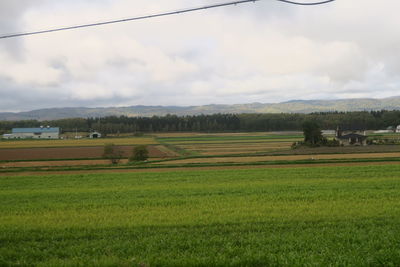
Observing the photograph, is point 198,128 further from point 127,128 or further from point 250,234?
point 250,234

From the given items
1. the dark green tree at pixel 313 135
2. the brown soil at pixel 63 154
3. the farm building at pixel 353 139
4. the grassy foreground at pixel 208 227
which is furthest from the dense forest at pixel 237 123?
the grassy foreground at pixel 208 227

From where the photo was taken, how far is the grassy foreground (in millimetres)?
8617

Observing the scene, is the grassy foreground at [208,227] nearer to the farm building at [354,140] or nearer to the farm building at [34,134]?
the farm building at [354,140]

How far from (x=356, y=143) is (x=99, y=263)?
73.3 m

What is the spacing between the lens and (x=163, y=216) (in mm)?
13961

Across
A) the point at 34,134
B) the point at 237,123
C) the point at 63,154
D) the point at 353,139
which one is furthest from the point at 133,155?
the point at 237,123

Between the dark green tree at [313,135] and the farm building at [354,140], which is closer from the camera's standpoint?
the dark green tree at [313,135]

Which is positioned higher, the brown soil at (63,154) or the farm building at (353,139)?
the farm building at (353,139)

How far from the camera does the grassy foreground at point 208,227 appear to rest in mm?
8617

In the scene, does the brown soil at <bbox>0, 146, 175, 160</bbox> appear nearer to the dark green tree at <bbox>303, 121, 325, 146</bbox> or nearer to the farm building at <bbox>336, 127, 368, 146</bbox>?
the dark green tree at <bbox>303, 121, 325, 146</bbox>

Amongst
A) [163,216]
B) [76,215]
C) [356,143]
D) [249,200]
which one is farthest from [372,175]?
[356,143]

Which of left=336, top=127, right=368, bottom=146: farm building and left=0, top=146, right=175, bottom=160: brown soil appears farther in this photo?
left=336, top=127, right=368, bottom=146: farm building

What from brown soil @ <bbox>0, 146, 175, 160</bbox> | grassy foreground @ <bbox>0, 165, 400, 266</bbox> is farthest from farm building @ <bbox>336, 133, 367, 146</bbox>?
grassy foreground @ <bbox>0, 165, 400, 266</bbox>

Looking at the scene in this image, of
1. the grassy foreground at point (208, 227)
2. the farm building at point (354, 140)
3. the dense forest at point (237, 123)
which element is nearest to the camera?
the grassy foreground at point (208, 227)
